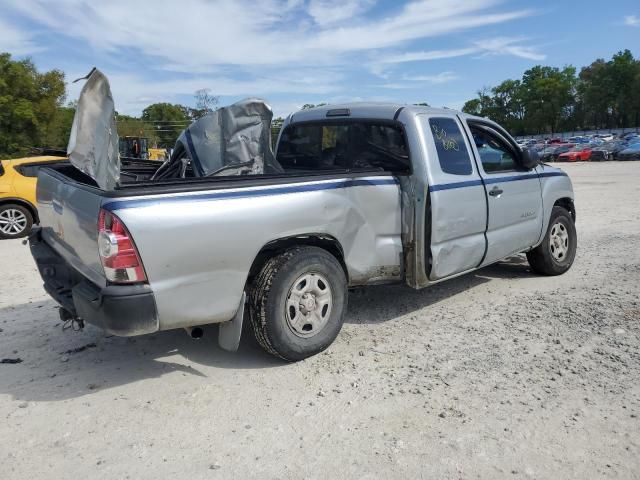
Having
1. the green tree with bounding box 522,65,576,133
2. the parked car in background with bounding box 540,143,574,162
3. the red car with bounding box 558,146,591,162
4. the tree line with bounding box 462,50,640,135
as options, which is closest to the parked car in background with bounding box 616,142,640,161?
the red car with bounding box 558,146,591,162

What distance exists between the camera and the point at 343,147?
525cm

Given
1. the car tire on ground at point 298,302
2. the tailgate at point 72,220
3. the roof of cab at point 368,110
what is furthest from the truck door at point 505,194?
the tailgate at point 72,220

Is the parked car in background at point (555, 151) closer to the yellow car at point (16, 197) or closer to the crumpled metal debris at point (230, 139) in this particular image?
the yellow car at point (16, 197)

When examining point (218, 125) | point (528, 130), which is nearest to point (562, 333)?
point (218, 125)

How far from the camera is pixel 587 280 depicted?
6203 millimetres

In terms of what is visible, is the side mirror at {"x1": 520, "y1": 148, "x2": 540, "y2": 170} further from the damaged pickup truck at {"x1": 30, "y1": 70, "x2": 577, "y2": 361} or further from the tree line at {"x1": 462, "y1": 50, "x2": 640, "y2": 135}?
the tree line at {"x1": 462, "y1": 50, "x2": 640, "y2": 135}

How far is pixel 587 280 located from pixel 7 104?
41.4 meters

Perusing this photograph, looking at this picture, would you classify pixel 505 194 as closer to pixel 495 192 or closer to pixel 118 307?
pixel 495 192

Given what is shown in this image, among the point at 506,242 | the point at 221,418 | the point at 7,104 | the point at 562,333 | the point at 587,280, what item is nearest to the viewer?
the point at 221,418

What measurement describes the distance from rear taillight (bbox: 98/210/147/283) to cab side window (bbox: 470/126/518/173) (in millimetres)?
3484

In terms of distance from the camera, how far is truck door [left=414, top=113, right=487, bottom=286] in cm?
464

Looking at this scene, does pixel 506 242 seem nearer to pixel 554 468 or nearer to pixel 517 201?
pixel 517 201

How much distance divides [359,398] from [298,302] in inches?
32.7

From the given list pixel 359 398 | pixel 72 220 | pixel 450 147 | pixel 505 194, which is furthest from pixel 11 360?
pixel 505 194
